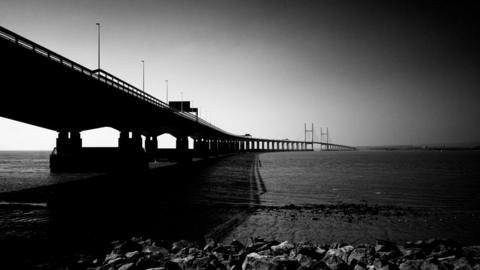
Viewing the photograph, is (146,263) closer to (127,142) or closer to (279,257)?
(279,257)

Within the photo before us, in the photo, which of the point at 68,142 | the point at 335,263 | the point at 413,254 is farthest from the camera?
the point at 68,142

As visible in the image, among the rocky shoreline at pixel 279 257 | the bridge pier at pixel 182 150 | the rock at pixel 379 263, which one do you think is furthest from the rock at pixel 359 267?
the bridge pier at pixel 182 150

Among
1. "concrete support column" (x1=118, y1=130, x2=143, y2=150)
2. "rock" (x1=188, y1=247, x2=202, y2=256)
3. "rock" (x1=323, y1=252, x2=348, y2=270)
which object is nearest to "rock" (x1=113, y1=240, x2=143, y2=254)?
"rock" (x1=188, y1=247, x2=202, y2=256)

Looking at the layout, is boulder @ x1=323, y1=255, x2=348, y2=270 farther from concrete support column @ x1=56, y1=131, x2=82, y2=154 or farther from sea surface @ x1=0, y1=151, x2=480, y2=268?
concrete support column @ x1=56, y1=131, x2=82, y2=154

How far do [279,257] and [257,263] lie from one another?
65cm

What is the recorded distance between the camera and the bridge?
61.6 ft

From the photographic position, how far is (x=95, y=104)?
29844 millimetres

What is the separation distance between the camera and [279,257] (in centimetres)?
643

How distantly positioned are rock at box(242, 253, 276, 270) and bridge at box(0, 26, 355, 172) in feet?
59.3

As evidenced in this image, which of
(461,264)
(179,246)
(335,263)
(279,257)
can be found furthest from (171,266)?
(461,264)

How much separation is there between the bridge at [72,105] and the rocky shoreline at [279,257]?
15.5 meters

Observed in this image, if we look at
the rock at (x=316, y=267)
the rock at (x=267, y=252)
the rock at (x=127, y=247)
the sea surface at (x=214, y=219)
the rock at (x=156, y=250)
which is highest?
the rock at (x=316, y=267)

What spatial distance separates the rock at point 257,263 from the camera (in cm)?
589

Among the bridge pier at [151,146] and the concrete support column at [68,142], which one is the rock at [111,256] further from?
the bridge pier at [151,146]
